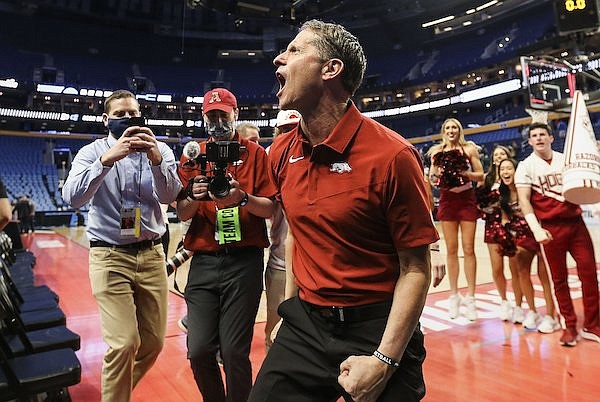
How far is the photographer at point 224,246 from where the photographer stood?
78.8 inches

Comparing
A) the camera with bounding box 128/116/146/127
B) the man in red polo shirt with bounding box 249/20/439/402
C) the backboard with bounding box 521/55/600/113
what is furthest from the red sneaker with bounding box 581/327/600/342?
the backboard with bounding box 521/55/600/113

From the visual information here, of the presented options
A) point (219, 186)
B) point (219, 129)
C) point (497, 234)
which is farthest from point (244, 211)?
point (497, 234)

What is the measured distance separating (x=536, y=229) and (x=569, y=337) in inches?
35.3

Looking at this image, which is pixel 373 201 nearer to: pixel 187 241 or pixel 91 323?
pixel 187 241

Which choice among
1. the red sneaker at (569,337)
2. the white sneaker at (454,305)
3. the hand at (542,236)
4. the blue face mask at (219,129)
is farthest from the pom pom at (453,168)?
the blue face mask at (219,129)

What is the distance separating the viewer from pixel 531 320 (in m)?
3.84

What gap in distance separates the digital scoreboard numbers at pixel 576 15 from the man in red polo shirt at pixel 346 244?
5430 mm

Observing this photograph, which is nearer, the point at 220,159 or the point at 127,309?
the point at 220,159

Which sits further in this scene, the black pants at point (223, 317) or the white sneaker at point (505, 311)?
the white sneaker at point (505, 311)

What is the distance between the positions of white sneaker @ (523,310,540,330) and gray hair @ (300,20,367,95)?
11.1 ft

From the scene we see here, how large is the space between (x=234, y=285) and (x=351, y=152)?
3.70 ft

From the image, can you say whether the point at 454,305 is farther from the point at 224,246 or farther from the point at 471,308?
the point at 224,246

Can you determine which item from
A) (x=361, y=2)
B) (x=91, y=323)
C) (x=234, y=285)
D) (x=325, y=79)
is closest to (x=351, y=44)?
(x=325, y=79)

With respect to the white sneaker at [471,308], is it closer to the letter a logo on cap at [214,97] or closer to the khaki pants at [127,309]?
the khaki pants at [127,309]
